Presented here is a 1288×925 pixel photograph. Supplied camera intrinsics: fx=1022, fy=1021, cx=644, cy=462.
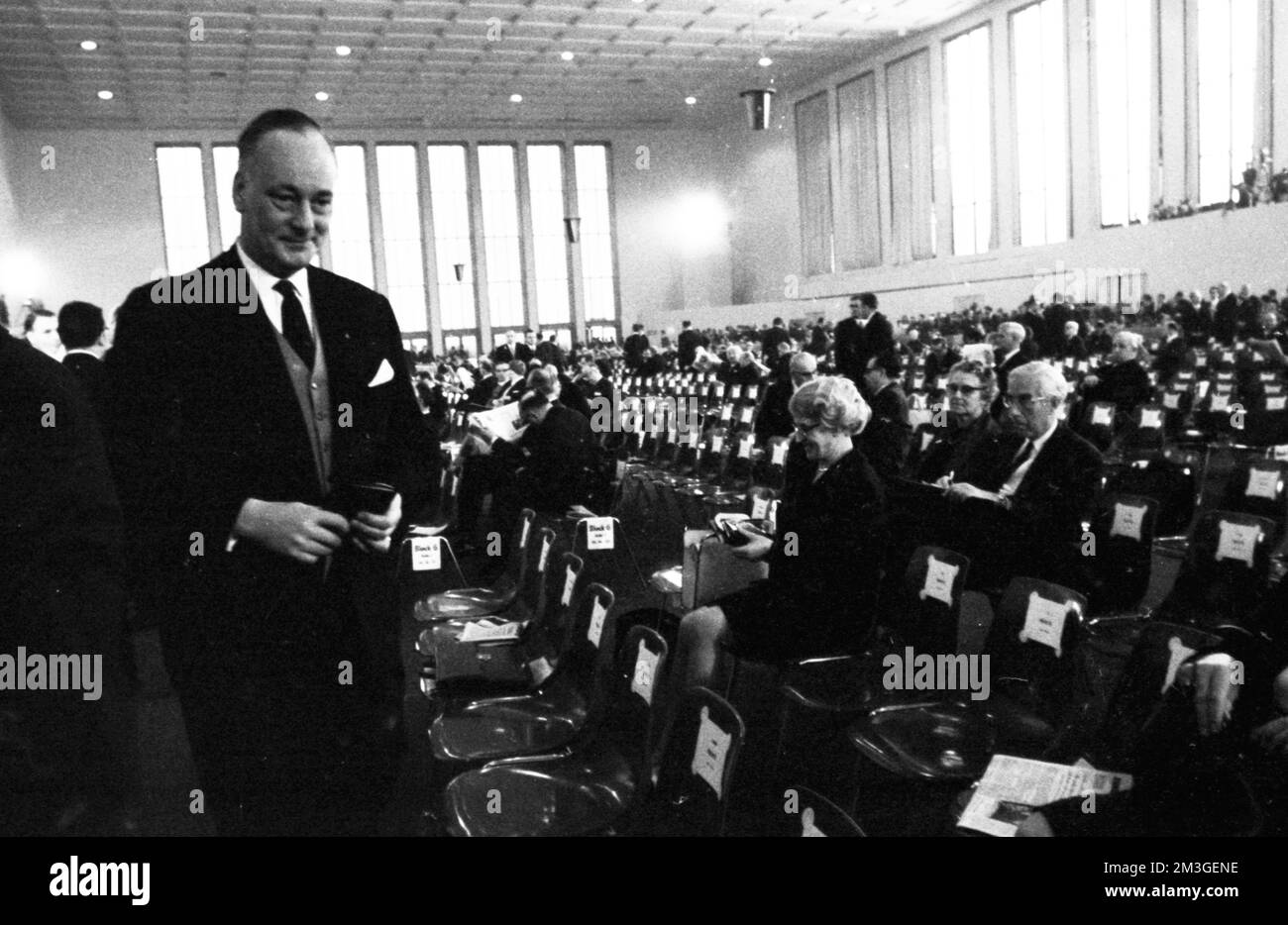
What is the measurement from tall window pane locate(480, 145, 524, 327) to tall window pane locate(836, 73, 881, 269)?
8802mm

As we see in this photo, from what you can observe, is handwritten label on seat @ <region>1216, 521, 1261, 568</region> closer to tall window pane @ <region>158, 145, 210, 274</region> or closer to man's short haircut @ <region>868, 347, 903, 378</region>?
man's short haircut @ <region>868, 347, 903, 378</region>

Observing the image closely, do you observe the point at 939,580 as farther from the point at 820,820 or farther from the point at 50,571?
the point at 50,571

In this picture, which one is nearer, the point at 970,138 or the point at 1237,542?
the point at 1237,542

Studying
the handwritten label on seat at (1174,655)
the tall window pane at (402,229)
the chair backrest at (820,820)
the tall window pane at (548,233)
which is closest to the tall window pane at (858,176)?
the tall window pane at (548,233)

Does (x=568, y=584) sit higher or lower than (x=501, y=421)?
lower

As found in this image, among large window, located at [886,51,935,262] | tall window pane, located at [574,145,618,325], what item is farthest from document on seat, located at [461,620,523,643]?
tall window pane, located at [574,145,618,325]

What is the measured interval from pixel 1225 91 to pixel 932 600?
15.6m

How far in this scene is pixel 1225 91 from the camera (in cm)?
1515

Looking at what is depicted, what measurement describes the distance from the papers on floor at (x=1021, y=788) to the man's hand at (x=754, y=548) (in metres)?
1.33

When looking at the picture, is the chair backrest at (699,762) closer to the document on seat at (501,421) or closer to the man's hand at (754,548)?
the man's hand at (754,548)

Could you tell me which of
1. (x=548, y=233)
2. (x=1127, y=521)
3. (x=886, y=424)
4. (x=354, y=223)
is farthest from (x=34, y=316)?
(x=548, y=233)

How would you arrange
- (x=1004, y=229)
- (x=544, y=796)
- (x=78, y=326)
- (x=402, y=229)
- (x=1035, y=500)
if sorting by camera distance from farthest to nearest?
(x=402, y=229) < (x=1004, y=229) < (x=78, y=326) < (x=1035, y=500) < (x=544, y=796)

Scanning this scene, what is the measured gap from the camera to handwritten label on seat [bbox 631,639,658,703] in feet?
7.34
